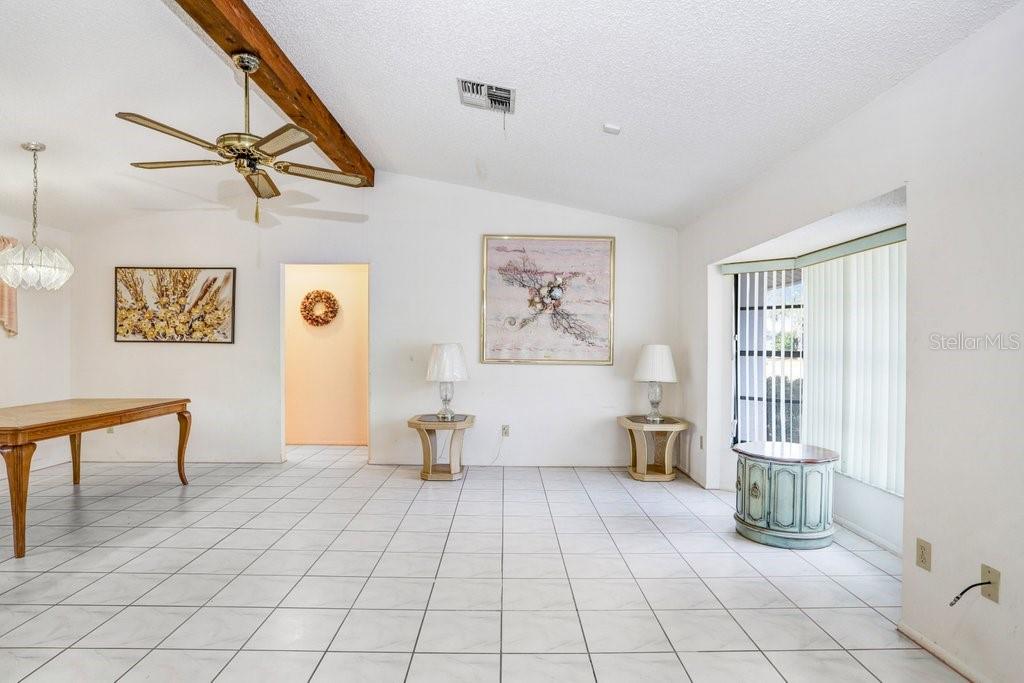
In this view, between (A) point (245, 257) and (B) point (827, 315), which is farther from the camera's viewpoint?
(A) point (245, 257)

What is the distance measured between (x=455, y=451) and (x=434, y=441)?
256mm

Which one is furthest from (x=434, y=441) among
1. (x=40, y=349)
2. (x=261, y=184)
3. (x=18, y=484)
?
(x=40, y=349)

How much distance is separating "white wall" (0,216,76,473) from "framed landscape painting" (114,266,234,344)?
0.54 meters

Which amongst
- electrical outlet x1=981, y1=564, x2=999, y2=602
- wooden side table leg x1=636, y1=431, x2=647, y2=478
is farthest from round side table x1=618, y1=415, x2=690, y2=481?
electrical outlet x1=981, y1=564, x2=999, y2=602

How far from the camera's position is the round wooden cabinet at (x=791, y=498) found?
9.98 feet

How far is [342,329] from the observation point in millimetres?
6348

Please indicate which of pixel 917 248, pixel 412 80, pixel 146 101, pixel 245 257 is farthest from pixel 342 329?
pixel 917 248

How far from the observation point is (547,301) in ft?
17.3

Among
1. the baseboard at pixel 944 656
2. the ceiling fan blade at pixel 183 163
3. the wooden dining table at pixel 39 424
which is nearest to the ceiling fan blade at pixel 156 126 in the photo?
the ceiling fan blade at pixel 183 163

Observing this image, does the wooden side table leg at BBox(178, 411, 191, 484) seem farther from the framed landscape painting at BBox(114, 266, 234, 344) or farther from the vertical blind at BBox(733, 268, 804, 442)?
the vertical blind at BBox(733, 268, 804, 442)

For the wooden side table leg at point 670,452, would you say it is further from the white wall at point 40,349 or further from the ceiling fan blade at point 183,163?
the white wall at point 40,349

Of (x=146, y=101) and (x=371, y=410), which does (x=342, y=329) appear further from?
(x=146, y=101)

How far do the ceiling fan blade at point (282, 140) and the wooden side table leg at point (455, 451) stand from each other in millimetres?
2893

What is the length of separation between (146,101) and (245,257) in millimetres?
2231
